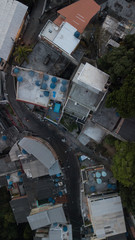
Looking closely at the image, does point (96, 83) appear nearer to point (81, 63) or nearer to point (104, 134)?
point (81, 63)

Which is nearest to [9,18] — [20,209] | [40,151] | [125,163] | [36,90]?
[36,90]

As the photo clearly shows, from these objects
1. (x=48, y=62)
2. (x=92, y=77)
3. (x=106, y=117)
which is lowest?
(x=106, y=117)

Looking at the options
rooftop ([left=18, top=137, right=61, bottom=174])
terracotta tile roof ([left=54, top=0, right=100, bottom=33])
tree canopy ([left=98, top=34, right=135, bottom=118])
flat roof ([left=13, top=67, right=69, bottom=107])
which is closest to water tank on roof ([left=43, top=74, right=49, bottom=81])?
flat roof ([left=13, top=67, right=69, bottom=107])

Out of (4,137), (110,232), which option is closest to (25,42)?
(4,137)

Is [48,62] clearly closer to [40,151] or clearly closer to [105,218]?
[40,151]

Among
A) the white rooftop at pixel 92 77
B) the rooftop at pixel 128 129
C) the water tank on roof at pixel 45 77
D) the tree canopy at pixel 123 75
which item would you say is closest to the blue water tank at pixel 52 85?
the water tank on roof at pixel 45 77

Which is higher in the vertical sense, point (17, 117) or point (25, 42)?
point (25, 42)

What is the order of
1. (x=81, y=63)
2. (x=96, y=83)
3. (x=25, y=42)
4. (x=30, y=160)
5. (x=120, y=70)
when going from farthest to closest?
(x=25, y=42) → (x=30, y=160) → (x=81, y=63) → (x=96, y=83) → (x=120, y=70)
